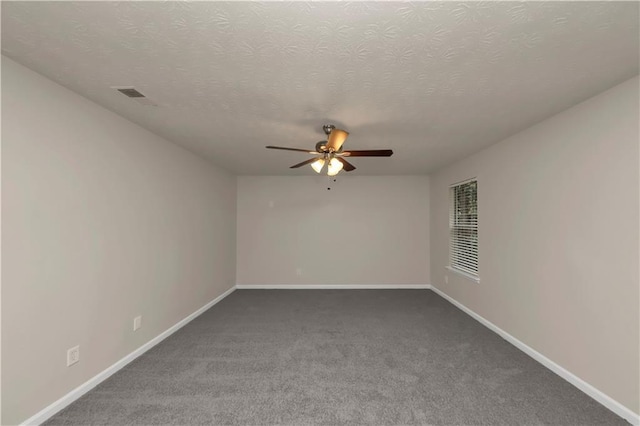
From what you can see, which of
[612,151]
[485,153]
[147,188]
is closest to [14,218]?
[147,188]

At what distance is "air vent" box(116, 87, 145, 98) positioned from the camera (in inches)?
77.3

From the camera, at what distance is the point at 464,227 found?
13.9 ft

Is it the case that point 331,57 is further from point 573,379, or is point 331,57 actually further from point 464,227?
point 464,227

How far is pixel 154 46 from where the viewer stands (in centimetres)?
147

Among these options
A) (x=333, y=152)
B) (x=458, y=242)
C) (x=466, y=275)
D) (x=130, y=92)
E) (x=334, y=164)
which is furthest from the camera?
(x=458, y=242)

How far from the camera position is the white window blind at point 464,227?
3944mm

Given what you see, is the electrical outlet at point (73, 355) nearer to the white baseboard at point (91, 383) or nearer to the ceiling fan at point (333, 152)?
the white baseboard at point (91, 383)

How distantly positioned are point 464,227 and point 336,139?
2977mm

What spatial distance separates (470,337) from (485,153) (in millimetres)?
2306

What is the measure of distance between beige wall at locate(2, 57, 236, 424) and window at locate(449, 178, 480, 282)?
4.11 metres

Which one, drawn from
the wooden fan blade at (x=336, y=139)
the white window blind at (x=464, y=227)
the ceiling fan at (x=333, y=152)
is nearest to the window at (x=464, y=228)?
the white window blind at (x=464, y=227)

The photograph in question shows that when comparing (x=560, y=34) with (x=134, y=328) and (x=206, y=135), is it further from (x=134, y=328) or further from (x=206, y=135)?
(x=134, y=328)

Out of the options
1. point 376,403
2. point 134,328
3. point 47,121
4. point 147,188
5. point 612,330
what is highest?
point 47,121

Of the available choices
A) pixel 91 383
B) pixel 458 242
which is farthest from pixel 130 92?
pixel 458 242
